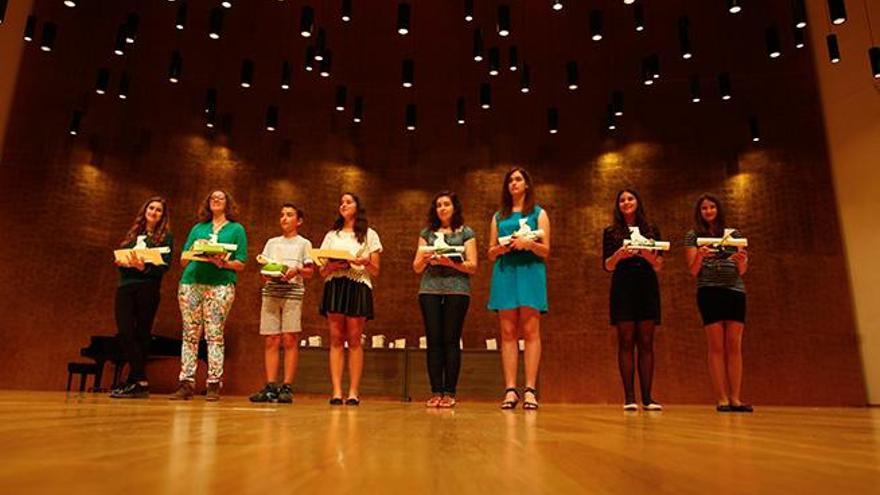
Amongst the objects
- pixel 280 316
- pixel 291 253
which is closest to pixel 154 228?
pixel 291 253

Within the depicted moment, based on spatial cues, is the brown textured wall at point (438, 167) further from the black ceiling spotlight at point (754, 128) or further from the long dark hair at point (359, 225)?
the long dark hair at point (359, 225)

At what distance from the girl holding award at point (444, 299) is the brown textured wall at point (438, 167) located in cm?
438

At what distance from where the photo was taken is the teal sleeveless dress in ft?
11.4

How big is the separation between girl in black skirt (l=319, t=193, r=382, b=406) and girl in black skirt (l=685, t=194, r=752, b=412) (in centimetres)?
234

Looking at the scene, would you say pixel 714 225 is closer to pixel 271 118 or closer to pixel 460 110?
pixel 460 110

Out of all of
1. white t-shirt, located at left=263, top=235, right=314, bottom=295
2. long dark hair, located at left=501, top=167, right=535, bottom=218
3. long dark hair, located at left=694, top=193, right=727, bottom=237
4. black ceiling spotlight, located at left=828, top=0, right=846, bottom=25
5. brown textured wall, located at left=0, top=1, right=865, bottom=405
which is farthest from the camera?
brown textured wall, located at left=0, top=1, right=865, bottom=405

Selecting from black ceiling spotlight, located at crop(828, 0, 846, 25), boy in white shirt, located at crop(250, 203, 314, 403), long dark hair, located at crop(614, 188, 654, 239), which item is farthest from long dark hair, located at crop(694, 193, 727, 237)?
boy in white shirt, located at crop(250, 203, 314, 403)

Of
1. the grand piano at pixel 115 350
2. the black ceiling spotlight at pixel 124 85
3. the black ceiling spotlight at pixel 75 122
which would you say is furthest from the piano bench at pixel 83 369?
the black ceiling spotlight at pixel 124 85

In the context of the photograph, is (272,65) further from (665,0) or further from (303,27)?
(665,0)

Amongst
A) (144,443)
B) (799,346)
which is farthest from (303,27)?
(799,346)

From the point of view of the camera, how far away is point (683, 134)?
8.45 m

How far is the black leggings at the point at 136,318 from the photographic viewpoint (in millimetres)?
4094

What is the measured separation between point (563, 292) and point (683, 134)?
299 centimetres

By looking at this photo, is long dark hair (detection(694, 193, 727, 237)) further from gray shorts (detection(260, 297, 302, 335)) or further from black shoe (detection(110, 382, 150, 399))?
black shoe (detection(110, 382, 150, 399))
